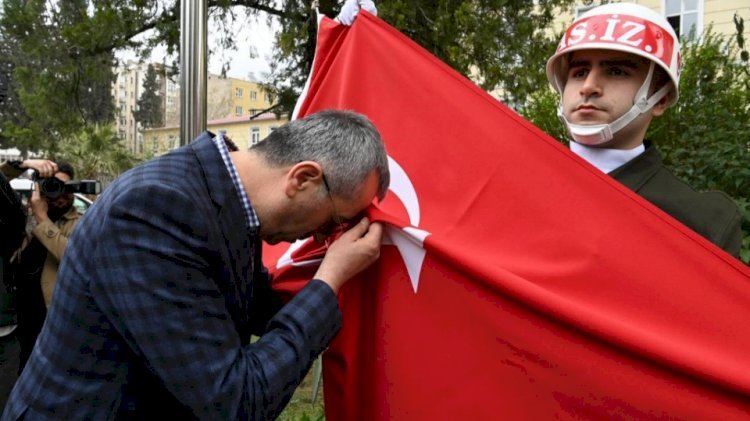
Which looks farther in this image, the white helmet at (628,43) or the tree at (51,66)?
the tree at (51,66)

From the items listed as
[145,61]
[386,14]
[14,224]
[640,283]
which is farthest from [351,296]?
[145,61]

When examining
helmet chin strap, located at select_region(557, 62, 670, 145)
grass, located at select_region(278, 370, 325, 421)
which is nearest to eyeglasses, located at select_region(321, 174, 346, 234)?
helmet chin strap, located at select_region(557, 62, 670, 145)

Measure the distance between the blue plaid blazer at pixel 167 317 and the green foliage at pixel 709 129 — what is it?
3171 mm

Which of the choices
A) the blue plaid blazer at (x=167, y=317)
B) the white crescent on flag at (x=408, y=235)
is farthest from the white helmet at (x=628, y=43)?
the blue plaid blazer at (x=167, y=317)

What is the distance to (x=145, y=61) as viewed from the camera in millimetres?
9281

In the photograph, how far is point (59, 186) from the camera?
4949 mm

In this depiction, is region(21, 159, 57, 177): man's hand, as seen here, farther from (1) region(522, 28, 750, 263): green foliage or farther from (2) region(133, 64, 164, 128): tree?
(2) region(133, 64, 164, 128): tree

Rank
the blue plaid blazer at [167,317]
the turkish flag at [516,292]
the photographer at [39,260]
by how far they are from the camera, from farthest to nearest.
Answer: the photographer at [39,260] < the turkish flag at [516,292] < the blue plaid blazer at [167,317]

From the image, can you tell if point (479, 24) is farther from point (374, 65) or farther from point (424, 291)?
point (424, 291)

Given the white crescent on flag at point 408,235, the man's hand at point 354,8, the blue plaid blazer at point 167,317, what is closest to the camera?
the blue plaid blazer at point 167,317

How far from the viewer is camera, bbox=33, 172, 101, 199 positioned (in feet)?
15.9

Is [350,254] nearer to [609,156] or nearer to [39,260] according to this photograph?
[609,156]

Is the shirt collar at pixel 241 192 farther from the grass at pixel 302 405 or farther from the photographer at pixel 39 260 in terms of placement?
the grass at pixel 302 405

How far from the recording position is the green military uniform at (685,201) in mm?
2363
